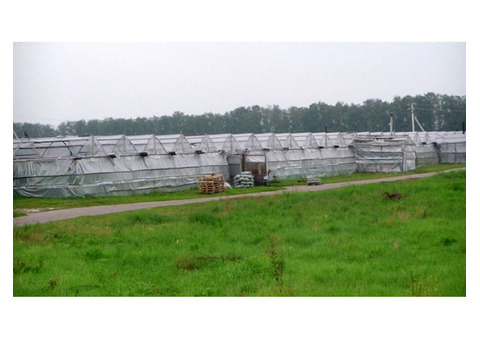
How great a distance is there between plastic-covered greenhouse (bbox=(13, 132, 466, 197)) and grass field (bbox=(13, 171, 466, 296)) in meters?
8.39

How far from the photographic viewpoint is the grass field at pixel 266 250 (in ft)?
34.7

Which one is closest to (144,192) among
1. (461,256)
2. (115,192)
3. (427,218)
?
(115,192)

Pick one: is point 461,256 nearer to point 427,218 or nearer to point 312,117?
point 427,218

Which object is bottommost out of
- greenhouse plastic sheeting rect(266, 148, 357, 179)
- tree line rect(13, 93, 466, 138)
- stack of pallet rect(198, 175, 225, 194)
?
stack of pallet rect(198, 175, 225, 194)

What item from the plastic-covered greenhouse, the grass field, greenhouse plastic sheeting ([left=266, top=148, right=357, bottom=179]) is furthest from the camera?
greenhouse plastic sheeting ([left=266, top=148, right=357, bottom=179])

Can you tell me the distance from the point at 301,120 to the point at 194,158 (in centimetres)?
1084

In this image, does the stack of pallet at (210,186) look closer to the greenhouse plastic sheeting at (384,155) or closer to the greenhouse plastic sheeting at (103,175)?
the greenhouse plastic sheeting at (103,175)

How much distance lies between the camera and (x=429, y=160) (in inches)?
Answer: 1578

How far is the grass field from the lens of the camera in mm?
10578

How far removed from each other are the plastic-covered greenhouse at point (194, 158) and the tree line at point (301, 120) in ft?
3.48

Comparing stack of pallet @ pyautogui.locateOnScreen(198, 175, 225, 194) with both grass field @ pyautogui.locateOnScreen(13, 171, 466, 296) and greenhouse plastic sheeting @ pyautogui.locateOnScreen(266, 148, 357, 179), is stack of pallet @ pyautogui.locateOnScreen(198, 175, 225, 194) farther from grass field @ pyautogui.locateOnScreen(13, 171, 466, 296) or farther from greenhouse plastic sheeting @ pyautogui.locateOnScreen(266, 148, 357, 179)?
grass field @ pyautogui.locateOnScreen(13, 171, 466, 296)

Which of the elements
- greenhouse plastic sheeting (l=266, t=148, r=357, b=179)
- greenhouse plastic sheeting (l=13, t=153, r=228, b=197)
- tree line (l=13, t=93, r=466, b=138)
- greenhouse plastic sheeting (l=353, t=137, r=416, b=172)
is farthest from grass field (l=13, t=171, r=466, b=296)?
greenhouse plastic sheeting (l=353, t=137, r=416, b=172)

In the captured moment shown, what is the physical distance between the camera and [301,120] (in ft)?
79.8

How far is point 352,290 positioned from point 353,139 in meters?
35.2
